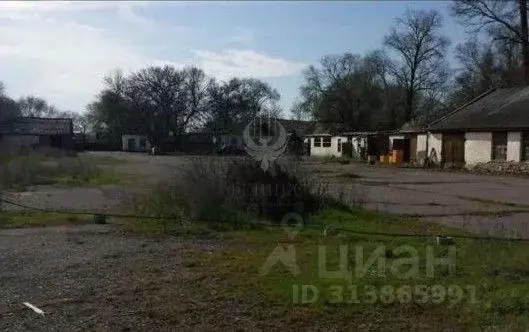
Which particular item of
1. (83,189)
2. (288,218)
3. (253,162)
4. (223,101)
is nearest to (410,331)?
(288,218)

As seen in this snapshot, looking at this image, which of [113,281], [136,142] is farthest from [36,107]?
[113,281]

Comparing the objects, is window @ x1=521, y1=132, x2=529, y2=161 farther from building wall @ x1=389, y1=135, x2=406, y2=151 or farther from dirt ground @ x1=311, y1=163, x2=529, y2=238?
building wall @ x1=389, y1=135, x2=406, y2=151

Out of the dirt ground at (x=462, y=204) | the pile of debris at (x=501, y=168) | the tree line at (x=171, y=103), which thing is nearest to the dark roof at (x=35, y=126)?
the tree line at (x=171, y=103)

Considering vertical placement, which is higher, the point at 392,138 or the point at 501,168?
the point at 392,138

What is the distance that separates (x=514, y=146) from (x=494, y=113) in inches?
184

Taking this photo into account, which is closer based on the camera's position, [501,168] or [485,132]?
[501,168]

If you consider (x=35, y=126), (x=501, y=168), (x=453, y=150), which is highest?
(x=35, y=126)

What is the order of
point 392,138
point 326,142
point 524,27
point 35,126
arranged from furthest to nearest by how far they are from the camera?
point 35,126 → point 326,142 → point 392,138 → point 524,27

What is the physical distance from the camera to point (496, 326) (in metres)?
5.75

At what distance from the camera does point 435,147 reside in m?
46.3

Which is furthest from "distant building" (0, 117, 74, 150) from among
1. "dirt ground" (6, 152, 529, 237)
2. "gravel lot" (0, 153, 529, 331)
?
"gravel lot" (0, 153, 529, 331)

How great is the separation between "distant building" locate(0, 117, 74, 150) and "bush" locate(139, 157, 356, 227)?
58.3 m

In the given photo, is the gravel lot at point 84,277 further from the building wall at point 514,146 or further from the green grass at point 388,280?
the building wall at point 514,146

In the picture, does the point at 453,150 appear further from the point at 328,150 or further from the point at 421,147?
the point at 328,150
